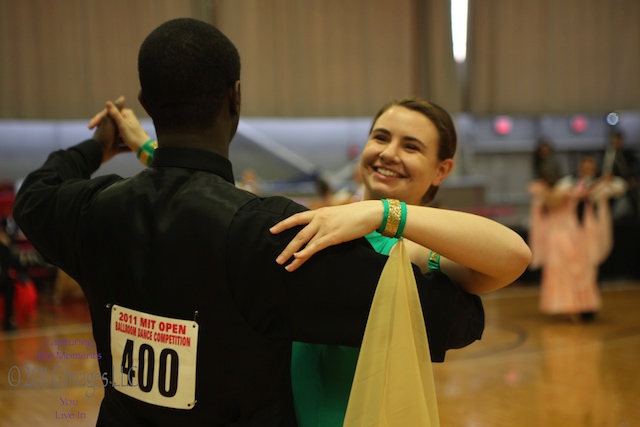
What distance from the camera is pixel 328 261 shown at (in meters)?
1.15

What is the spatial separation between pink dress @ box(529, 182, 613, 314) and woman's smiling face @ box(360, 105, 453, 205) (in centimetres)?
597

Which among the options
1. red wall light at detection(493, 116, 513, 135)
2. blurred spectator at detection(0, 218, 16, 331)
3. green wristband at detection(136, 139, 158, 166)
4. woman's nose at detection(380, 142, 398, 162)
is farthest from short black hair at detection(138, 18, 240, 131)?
red wall light at detection(493, 116, 513, 135)

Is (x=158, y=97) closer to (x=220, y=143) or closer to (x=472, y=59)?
(x=220, y=143)

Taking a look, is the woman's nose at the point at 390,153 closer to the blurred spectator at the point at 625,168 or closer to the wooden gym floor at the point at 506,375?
the wooden gym floor at the point at 506,375

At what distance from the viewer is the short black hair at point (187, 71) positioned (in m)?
1.18

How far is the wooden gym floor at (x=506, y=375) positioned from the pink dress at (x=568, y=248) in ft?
0.80

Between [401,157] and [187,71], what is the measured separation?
2.25 ft

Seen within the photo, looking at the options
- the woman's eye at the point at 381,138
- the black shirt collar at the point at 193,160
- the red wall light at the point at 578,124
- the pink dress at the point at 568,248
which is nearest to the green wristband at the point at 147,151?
the black shirt collar at the point at 193,160

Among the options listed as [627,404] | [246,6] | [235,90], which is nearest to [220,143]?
[235,90]

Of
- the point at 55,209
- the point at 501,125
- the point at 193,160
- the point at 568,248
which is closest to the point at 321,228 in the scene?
the point at 193,160

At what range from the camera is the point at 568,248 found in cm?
743

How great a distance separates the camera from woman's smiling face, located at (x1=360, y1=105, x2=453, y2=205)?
1721 millimetres

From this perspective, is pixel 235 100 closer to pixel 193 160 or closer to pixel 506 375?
pixel 193 160

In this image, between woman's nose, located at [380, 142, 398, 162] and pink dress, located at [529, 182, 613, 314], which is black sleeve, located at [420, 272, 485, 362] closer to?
woman's nose, located at [380, 142, 398, 162]
